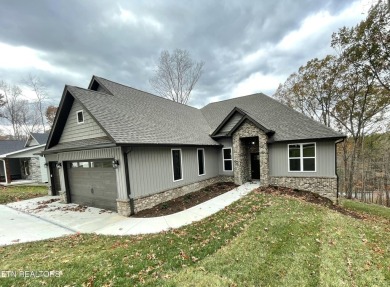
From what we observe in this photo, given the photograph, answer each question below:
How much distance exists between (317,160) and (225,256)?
9270mm

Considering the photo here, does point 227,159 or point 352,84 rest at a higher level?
point 352,84

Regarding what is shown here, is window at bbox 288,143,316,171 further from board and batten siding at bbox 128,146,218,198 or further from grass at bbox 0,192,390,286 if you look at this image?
board and batten siding at bbox 128,146,218,198

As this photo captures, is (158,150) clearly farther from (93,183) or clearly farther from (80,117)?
(80,117)

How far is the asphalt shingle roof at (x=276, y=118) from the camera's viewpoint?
1094 centimetres

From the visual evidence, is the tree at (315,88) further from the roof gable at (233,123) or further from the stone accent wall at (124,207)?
the stone accent wall at (124,207)

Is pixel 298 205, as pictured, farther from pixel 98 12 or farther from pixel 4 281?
pixel 98 12

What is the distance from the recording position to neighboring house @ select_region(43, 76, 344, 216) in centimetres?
830

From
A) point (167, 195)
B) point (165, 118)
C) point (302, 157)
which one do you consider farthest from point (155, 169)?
point (302, 157)

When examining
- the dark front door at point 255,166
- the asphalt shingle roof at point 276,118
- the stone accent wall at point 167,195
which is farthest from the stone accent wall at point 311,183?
the stone accent wall at point 167,195

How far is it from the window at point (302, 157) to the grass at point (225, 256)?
15.8 ft

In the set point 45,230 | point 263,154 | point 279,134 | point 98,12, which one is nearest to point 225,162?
point 263,154

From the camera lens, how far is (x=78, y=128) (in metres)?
9.87

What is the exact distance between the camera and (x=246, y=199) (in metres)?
8.99

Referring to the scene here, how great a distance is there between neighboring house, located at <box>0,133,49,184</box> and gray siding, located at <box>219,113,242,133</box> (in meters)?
17.7
